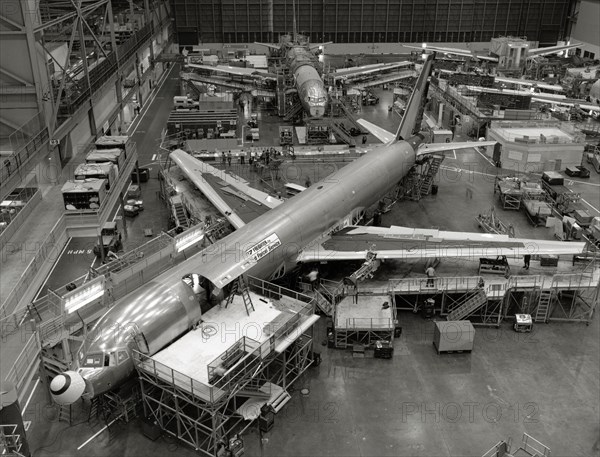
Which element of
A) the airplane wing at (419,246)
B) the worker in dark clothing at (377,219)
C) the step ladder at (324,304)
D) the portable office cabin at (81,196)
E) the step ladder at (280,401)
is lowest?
the step ladder at (280,401)

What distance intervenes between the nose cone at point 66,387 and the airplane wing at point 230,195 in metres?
18.5

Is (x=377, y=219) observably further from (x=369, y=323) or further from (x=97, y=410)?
(x=97, y=410)

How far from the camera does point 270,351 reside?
26.7 m

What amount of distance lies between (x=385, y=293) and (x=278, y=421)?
10.9 meters

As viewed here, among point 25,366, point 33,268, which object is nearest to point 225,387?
point 25,366

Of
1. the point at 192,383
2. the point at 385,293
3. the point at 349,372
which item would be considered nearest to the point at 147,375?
the point at 192,383

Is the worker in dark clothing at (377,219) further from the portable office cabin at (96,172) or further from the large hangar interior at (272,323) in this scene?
the portable office cabin at (96,172)

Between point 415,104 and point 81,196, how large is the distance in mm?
27966

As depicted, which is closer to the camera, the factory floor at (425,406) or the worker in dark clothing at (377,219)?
the factory floor at (425,406)

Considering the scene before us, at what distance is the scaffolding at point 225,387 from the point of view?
24.4 m

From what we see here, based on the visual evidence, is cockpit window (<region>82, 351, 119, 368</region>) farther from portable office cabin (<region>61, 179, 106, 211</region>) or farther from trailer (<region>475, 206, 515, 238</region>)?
trailer (<region>475, 206, 515, 238</region>)

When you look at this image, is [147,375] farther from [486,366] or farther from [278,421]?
[486,366]

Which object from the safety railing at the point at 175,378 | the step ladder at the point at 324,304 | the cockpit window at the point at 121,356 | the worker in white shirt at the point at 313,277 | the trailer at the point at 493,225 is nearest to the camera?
the safety railing at the point at 175,378

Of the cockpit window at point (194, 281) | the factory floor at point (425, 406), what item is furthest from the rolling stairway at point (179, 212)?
the factory floor at point (425, 406)
